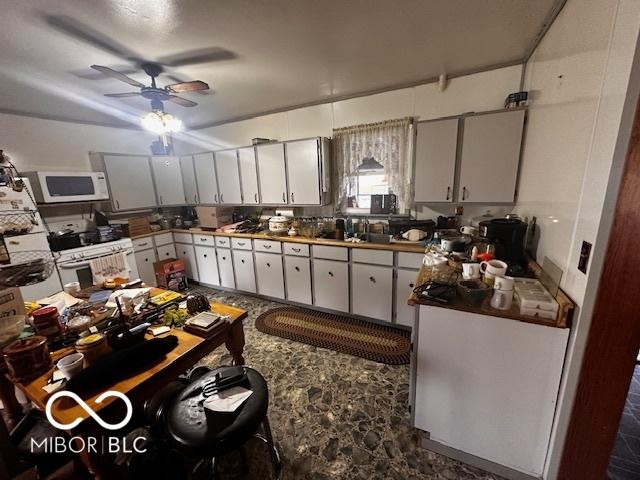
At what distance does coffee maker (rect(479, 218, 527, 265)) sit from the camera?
1672mm

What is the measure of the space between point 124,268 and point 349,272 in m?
3.06

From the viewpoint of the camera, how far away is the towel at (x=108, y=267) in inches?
124

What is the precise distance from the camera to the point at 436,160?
246 cm

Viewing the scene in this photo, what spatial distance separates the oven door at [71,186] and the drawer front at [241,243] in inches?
74.1

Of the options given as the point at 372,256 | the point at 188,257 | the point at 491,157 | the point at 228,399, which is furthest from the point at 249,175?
the point at 228,399

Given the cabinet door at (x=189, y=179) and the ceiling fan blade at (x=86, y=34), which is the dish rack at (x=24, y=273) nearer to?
the ceiling fan blade at (x=86, y=34)

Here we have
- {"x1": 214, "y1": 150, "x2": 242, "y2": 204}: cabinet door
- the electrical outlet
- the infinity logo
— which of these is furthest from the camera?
{"x1": 214, "y1": 150, "x2": 242, "y2": 204}: cabinet door

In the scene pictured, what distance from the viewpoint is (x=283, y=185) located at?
3316 millimetres

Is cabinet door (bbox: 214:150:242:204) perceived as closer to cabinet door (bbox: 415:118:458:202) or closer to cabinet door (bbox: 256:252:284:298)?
cabinet door (bbox: 256:252:284:298)

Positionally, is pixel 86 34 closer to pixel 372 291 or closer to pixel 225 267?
pixel 225 267

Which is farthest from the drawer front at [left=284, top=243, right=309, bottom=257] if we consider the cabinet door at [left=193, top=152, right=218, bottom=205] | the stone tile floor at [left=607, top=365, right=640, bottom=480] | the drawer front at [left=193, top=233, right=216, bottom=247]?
the stone tile floor at [left=607, top=365, right=640, bottom=480]

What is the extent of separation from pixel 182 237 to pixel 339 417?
11.9ft

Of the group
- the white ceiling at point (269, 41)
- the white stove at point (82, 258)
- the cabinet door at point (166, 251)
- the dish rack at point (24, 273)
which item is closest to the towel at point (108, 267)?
the white stove at point (82, 258)

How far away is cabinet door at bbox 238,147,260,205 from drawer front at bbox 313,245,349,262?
126 cm
